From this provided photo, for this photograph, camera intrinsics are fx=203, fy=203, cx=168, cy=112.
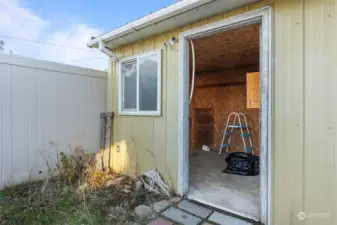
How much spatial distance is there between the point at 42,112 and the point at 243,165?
12.0 feet

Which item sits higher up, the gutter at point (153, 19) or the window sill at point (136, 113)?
the gutter at point (153, 19)

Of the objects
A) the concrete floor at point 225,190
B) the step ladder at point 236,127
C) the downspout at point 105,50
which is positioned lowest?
the concrete floor at point 225,190

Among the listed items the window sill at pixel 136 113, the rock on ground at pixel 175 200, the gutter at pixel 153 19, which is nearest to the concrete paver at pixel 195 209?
the rock on ground at pixel 175 200

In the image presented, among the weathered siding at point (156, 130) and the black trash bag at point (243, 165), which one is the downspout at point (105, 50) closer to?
the weathered siding at point (156, 130)

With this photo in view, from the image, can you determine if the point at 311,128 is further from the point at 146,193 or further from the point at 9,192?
the point at 9,192

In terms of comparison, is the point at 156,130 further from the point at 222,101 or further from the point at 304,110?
the point at 222,101

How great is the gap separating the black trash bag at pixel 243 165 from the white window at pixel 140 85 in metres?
1.87

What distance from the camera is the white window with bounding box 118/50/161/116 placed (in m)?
3.19

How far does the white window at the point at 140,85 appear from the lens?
3186 millimetres

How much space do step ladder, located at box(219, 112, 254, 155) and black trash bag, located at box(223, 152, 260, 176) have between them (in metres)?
1.23

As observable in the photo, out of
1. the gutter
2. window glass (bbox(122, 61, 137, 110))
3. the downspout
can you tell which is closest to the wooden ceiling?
the gutter

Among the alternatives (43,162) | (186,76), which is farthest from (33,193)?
(186,76)

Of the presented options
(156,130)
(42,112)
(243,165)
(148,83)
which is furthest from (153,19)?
(243,165)

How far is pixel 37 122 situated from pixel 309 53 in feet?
12.6
